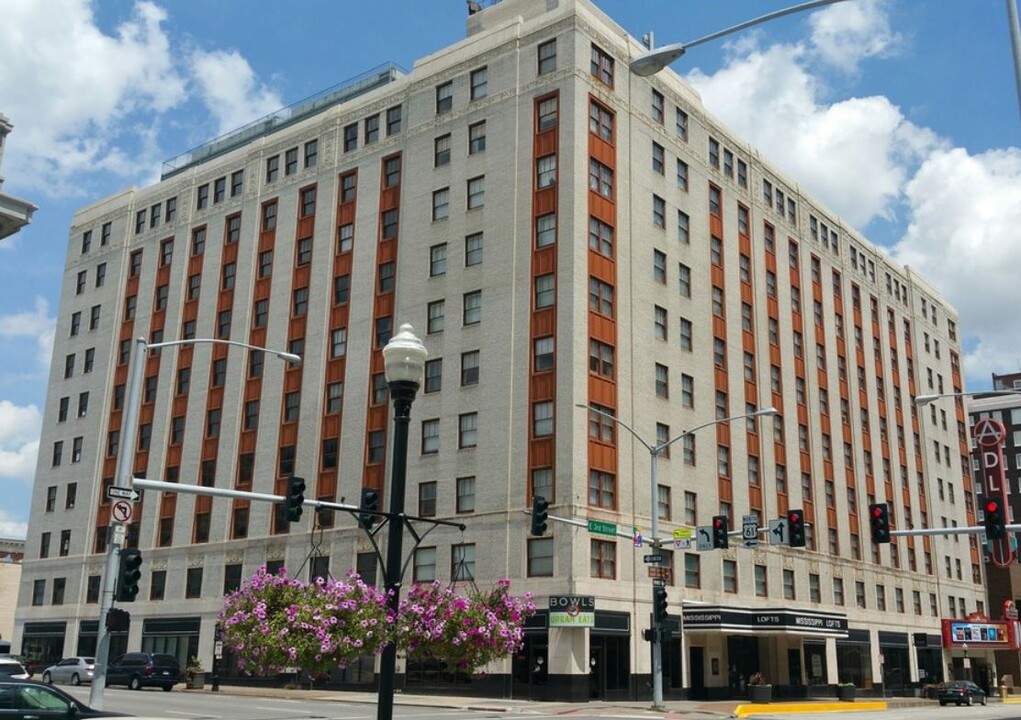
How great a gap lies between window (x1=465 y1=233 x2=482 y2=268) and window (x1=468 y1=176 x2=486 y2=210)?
1.75 m

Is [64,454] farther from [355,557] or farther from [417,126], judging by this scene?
[417,126]

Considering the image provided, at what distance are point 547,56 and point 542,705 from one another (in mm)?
32893

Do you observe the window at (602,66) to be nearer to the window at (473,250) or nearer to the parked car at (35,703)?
the window at (473,250)

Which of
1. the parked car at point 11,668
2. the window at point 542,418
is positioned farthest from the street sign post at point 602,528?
the parked car at point 11,668

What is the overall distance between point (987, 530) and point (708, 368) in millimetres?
29406

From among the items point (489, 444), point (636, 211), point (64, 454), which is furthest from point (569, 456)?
point (64, 454)

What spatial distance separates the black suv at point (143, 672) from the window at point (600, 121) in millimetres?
34583

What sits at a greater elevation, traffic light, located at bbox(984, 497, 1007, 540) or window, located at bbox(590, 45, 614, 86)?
window, located at bbox(590, 45, 614, 86)

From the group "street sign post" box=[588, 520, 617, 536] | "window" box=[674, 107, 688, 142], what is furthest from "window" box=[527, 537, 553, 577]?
"window" box=[674, 107, 688, 142]

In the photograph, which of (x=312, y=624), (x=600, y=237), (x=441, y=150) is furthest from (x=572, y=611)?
(x=312, y=624)

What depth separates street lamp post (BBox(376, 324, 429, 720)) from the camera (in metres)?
12.8

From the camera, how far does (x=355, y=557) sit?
188 ft

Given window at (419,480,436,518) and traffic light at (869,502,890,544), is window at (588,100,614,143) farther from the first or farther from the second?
traffic light at (869,502,890,544)

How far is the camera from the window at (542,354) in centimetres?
5238
